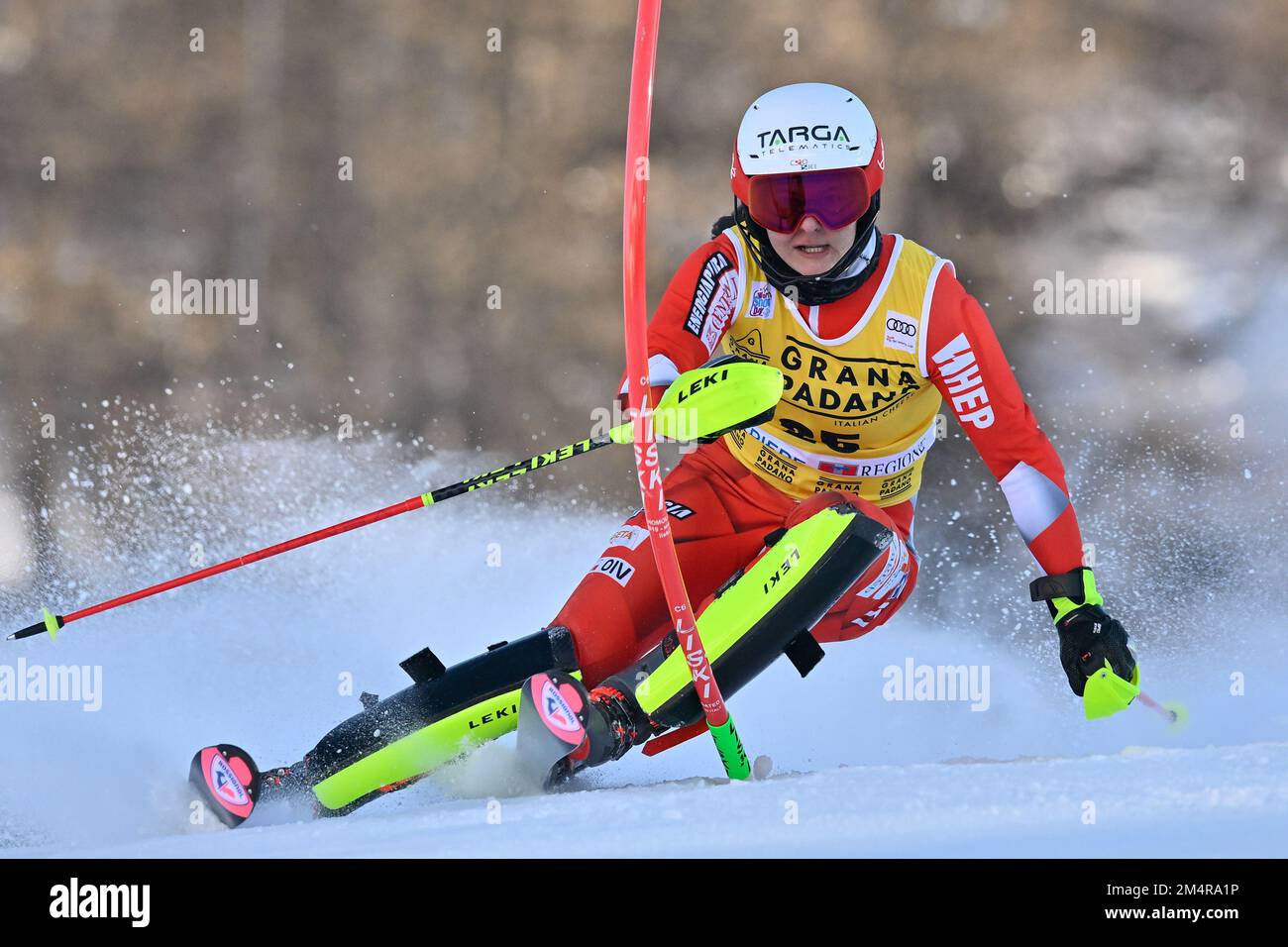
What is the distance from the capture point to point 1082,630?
2930mm

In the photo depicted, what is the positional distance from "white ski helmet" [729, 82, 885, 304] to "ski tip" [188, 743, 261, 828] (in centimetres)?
150

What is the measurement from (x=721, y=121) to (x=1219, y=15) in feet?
Answer: 6.55

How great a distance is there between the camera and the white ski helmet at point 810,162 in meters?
2.96

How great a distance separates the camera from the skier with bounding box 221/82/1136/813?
2881 millimetres

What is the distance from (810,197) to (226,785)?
1.63 m

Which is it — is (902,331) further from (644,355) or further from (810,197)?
(644,355)

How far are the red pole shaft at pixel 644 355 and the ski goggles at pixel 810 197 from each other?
439 mm

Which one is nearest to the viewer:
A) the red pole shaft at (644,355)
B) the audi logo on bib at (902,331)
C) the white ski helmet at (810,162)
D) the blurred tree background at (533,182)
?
the red pole shaft at (644,355)

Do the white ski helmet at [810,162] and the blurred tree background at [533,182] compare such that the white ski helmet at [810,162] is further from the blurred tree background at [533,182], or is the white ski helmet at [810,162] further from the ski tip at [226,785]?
the blurred tree background at [533,182]

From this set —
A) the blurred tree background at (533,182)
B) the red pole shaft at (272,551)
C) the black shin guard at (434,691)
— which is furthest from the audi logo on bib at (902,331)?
the blurred tree background at (533,182)

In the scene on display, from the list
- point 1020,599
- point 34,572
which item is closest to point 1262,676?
point 1020,599

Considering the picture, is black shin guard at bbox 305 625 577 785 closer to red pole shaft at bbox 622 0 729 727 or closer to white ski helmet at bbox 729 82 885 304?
red pole shaft at bbox 622 0 729 727

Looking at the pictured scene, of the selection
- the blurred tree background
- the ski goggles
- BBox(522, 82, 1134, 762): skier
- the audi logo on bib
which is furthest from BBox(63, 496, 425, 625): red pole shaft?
the blurred tree background
